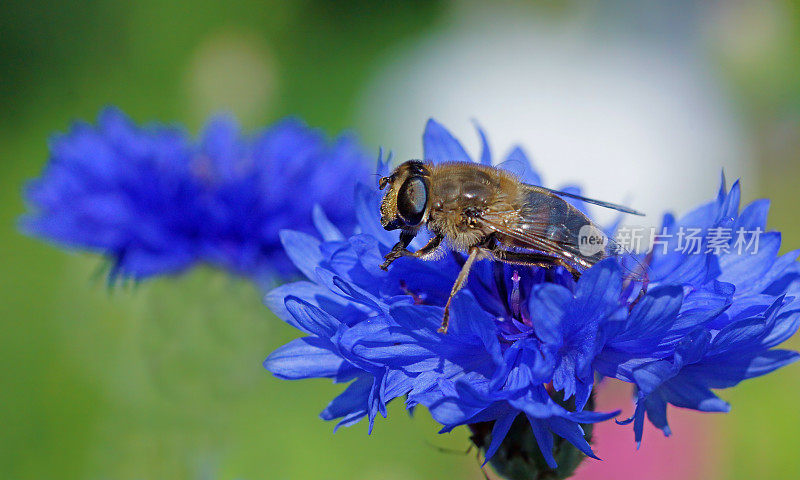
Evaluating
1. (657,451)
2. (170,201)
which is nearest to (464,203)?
(170,201)

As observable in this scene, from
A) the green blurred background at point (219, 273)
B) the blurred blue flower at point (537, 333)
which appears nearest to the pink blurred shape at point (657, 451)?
the green blurred background at point (219, 273)

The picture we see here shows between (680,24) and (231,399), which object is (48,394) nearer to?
(231,399)

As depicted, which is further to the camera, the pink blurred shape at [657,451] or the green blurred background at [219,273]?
the pink blurred shape at [657,451]

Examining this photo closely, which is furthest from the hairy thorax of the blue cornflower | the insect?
the blue cornflower

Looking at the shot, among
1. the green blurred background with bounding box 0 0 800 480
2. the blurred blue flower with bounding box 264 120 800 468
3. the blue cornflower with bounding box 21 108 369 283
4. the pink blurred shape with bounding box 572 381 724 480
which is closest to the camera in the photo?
the blurred blue flower with bounding box 264 120 800 468

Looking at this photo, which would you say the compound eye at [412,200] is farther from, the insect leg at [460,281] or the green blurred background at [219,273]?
the green blurred background at [219,273]

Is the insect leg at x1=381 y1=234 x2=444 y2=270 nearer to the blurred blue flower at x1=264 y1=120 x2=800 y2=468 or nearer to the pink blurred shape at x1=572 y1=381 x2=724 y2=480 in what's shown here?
the blurred blue flower at x1=264 y1=120 x2=800 y2=468

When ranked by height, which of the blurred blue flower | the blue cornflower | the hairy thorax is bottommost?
the blurred blue flower
